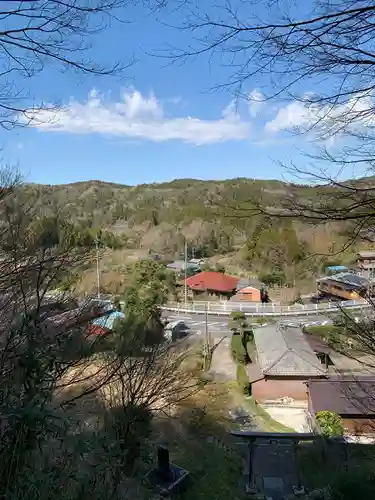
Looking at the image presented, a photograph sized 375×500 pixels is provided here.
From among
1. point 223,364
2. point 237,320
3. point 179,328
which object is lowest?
point 223,364

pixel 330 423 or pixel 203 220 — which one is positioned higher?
pixel 203 220

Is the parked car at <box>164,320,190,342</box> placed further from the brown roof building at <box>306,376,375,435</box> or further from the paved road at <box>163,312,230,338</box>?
Result: the brown roof building at <box>306,376,375,435</box>

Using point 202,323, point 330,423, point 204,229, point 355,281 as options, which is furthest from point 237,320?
point 204,229

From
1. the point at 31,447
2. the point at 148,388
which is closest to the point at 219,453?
the point at 148,388

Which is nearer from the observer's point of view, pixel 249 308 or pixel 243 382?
pixel 243 382

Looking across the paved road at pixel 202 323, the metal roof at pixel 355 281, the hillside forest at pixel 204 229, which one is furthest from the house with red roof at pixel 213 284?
the metal roof at pixel 355 281

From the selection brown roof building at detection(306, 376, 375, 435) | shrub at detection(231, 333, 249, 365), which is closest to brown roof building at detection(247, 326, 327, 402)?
shrub at detection(231, 333, 249, 365)

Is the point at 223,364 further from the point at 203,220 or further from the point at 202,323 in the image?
the point at 203,220
